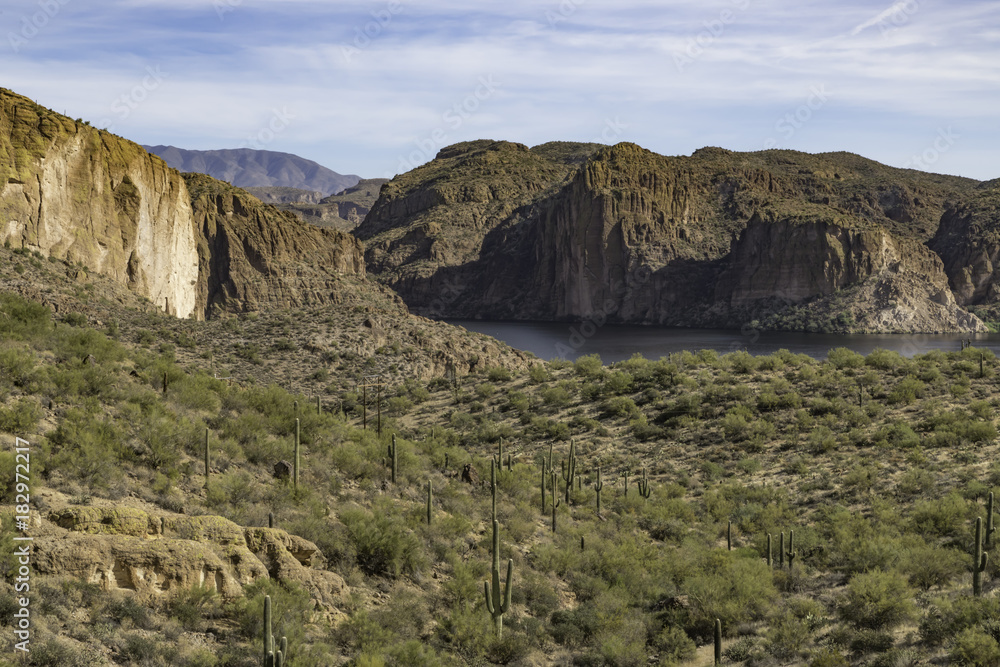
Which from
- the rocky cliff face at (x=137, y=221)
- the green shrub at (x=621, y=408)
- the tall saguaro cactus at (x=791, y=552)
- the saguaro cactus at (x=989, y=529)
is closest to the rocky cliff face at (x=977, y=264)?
the rocky cliff face at (x=137, y=221)

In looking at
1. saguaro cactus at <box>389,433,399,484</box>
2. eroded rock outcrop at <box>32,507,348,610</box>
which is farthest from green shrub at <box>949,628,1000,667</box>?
saguaro cactus at <box>389,433,399,484</box>

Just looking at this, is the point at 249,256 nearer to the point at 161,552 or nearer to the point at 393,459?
the point at 393,459

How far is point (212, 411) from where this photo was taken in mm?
20578

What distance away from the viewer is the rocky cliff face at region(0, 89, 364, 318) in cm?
4416

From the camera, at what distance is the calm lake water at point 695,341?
113 metres

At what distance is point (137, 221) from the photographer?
53.9 metres

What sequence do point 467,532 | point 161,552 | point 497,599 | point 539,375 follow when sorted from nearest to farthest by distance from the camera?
1. point 161,552
2. point 497,599
3. point 467,532
4. point 539,375

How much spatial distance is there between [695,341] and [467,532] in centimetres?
11661

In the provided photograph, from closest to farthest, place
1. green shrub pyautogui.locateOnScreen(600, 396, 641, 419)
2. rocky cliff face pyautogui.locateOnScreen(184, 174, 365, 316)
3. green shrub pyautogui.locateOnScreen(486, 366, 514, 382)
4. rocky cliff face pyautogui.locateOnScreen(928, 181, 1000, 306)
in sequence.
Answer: green shrub pyautogui.locateOnScreen(600, 396, 641, 419), green shrub pyautogui.locateOnScreen(486, 366, 514, 382), rocky cliff face pyautogui.locateOnScreen(184, 174, 365, 316), rocky cliff face pyautogui.locateOnScreen(928, 181, 1000, 306)

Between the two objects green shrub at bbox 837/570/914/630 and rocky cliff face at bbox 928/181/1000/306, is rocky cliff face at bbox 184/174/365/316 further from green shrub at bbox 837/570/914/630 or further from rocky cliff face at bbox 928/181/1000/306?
rocky cliff face at bbox 928/181/1000/306

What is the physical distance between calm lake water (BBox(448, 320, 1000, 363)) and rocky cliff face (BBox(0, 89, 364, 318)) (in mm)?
38680

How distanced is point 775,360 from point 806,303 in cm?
13158

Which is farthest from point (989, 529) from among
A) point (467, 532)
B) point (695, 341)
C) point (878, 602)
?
point (695, 341)

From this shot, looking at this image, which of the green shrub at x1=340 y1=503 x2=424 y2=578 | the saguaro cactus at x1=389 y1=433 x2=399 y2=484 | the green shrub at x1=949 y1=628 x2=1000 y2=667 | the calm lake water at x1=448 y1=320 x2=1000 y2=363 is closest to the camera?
the green shrub at x1=949 y1=628 x2=1000 y2=667
